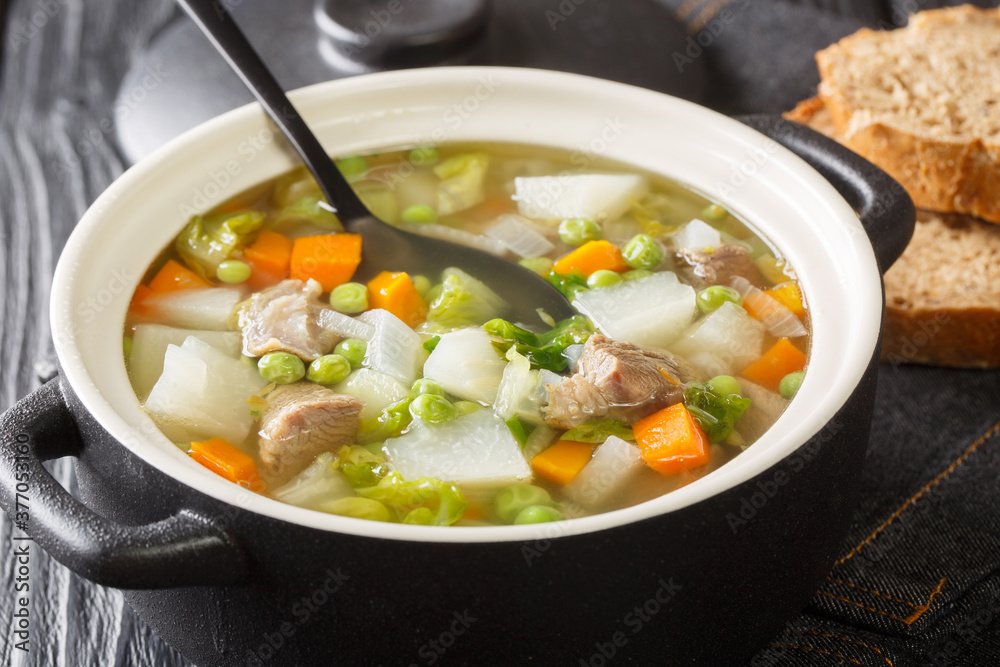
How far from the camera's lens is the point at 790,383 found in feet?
6.66

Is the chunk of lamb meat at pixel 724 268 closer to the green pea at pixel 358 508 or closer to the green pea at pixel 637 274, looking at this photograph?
the green pea at pixel 637 274

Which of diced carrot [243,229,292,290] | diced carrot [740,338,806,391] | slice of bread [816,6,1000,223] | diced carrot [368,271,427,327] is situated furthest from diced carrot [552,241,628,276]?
slice of bread [816,6,1000,223]

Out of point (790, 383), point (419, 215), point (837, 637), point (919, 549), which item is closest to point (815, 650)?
point (837, 637)

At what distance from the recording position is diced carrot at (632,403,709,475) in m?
1.89

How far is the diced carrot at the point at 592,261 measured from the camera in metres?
2.46

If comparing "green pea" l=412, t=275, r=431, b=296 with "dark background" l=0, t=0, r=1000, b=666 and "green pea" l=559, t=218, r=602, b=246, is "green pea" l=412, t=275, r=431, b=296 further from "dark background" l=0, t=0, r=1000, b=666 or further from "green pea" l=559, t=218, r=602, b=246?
"dark background" l=0, t=0, r=1000, b=666

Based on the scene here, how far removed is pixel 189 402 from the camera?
198cm

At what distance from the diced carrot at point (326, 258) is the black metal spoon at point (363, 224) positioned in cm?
3

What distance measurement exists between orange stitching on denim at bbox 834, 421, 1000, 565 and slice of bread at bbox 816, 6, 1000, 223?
3.07 ft

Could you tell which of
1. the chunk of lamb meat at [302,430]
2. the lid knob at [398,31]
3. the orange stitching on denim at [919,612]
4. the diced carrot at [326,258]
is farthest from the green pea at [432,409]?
the lid knob at [398,31]

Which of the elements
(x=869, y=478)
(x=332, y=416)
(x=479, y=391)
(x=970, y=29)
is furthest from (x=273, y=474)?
(x=970, y=29)

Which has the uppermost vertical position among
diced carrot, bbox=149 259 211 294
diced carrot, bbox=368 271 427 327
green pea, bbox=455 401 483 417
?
diced carrot, bbox=149 259 211 294

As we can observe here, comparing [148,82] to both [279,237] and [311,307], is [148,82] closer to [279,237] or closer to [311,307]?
[279,237]

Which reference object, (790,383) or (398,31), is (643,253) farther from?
(398,31)
